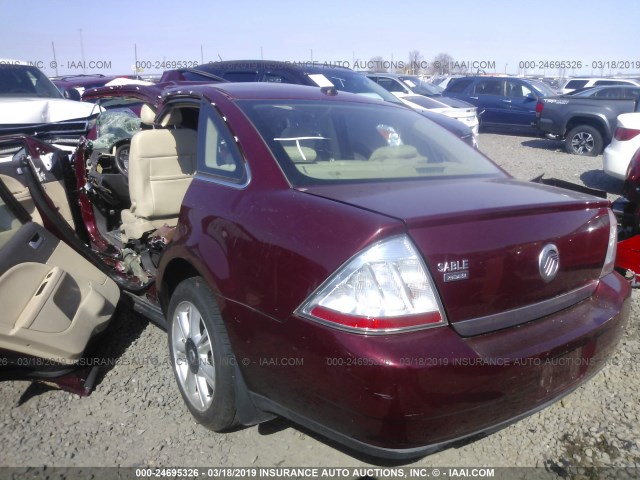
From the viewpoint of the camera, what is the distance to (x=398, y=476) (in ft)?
7.84

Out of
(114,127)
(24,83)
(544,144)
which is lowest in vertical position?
(544,144)

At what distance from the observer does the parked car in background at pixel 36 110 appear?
4.83 m

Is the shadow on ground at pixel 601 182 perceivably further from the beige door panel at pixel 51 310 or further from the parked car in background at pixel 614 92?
the beige door panel at pixel 51 310

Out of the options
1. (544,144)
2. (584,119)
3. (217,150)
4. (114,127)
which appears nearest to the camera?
(217,150)

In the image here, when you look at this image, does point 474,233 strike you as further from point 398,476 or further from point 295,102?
point 295,102

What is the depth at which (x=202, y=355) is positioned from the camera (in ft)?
8.66

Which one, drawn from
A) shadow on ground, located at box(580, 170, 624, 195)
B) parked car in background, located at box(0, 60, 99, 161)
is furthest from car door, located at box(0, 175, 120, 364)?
shadow on ground, located at box(580, 170, 624, 195)

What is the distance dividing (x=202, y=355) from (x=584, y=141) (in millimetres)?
11152

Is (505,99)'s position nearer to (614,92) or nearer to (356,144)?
(614,92)

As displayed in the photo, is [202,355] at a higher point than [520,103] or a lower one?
lower

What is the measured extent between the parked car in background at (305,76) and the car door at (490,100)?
21.4ft

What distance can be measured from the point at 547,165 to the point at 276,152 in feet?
29.8

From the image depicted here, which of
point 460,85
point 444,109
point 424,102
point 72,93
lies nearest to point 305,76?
point 444,109

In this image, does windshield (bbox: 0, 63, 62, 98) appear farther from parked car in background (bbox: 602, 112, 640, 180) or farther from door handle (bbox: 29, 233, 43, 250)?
parked car in background (bbox: 602, 112, 640, 180)
